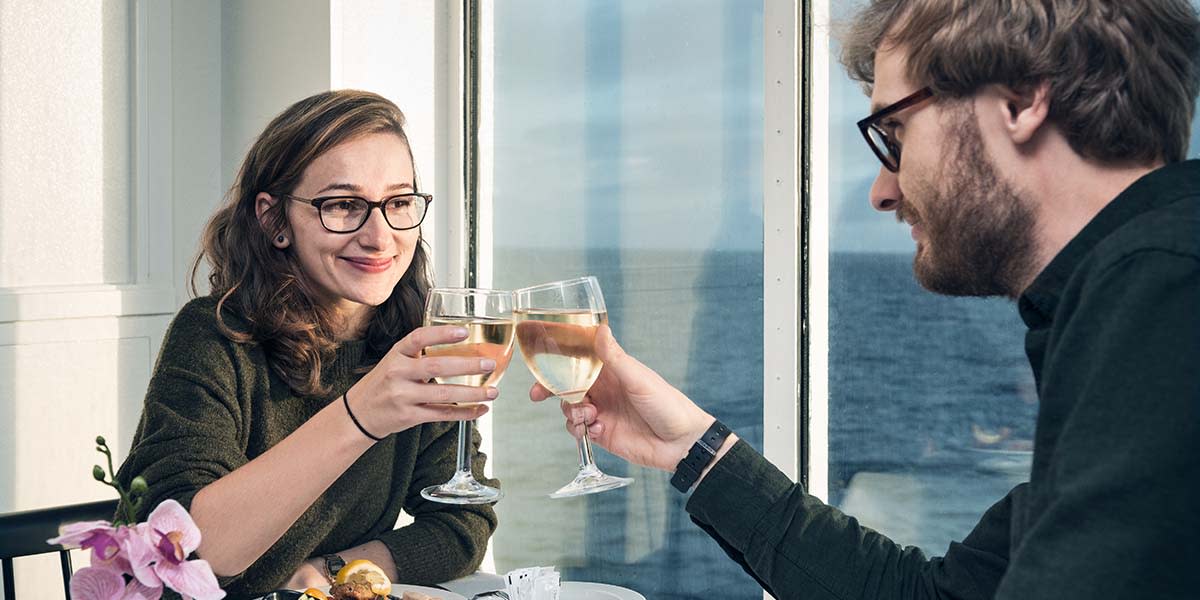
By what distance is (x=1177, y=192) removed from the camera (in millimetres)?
780

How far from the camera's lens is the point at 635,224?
8.23ft

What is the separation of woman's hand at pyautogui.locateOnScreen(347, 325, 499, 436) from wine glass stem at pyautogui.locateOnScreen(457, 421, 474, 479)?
0.8 inches

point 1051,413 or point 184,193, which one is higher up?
point 184,193

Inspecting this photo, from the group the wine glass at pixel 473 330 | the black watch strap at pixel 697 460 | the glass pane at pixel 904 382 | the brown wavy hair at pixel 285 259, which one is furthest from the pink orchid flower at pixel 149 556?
the glass pane at pixel 904 382

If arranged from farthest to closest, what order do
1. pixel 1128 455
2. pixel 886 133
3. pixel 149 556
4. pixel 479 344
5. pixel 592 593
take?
pixel 592 593 → pixel 479 344 → pixel 886 133 → pixel 149 556 → pixel 1128 455

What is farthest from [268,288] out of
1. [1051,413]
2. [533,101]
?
[1051,413]

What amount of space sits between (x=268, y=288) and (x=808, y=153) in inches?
41.5

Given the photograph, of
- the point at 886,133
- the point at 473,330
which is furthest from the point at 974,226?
the point at 473,330

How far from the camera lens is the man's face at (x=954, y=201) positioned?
96 cm

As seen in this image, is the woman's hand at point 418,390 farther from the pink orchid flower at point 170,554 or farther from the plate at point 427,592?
the pink orchid flower at point 170,554

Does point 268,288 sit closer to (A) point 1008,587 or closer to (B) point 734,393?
(B) point 734,393

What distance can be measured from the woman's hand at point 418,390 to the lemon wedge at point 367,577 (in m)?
0.16

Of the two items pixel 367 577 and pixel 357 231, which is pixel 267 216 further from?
pixel 367 577

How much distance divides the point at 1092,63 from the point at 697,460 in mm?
622
